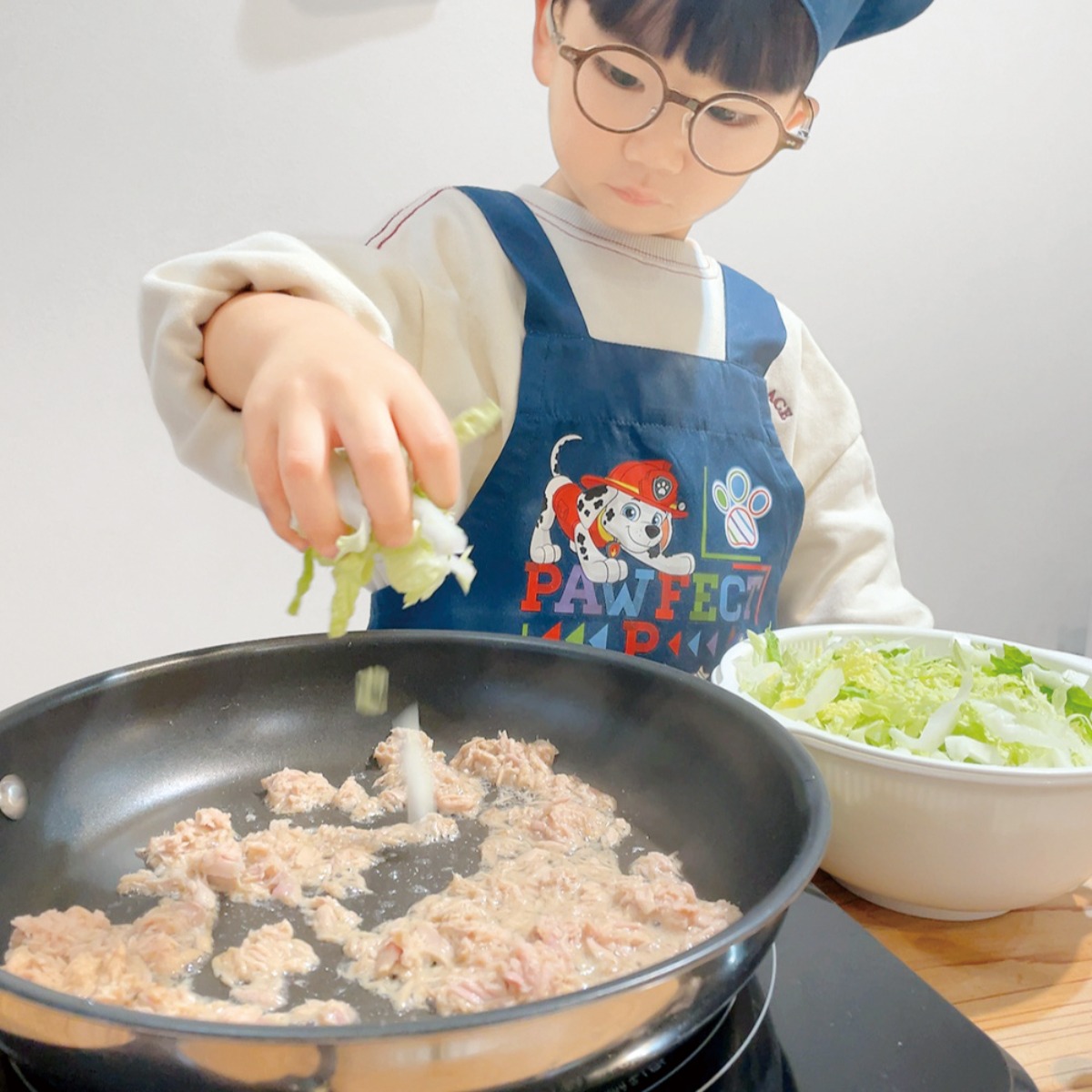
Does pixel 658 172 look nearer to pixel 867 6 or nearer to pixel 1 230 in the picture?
pixel 867 6

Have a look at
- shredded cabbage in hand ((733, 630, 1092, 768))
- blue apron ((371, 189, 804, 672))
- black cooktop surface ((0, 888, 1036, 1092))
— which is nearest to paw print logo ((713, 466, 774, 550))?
blue apron ((371, 189, 804, 672))

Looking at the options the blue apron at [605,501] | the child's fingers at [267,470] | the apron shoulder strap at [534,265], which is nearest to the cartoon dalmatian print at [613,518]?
the blue apron at [605,501]

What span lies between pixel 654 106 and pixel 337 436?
21.3 inches

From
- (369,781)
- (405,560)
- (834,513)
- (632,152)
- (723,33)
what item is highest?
(723,33)

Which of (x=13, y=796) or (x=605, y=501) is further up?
(x=605, y=501)

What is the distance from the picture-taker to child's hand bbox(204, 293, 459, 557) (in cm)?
53

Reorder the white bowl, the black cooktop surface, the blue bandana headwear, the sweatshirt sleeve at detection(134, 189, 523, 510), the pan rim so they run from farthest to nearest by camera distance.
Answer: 1. the blue bandana headwear
2. the sweatshirt sleeve at detection(134, 189, 523, 510)
3. the white bowl
4. the black cooktop surface
5. the pan rim

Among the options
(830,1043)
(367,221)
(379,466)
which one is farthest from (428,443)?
(367,221)

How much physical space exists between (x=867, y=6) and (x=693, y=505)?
564 millimetres

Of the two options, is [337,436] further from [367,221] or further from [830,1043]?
[367,221]

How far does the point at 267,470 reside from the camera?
558mm

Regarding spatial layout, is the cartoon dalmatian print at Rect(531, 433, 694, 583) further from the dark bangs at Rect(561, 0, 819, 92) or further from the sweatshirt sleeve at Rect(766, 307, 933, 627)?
the dark bangs at Rect(561, 0, 819, 92)

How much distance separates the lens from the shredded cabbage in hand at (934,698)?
26.7 inches

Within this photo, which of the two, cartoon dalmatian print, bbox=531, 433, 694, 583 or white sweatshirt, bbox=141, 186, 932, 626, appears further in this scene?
cartoon dalmatian print, bbox=531, 433, 694, 583
